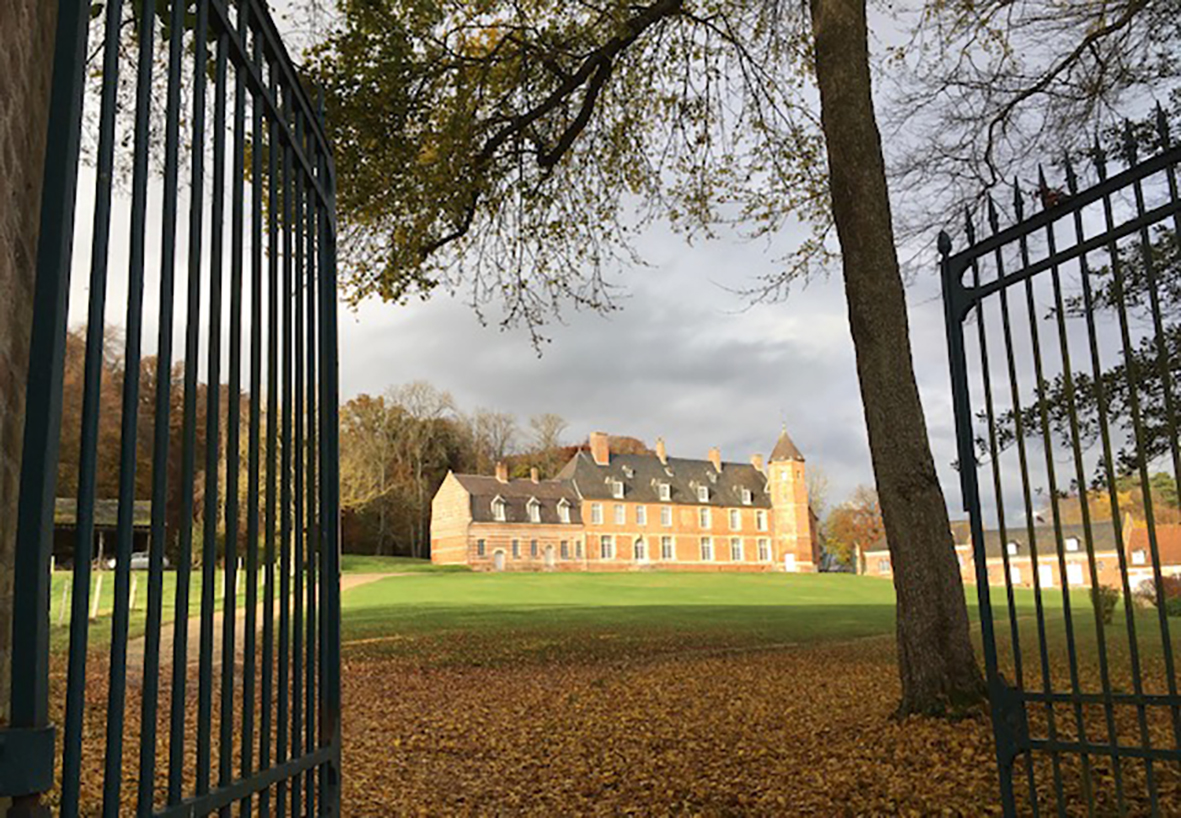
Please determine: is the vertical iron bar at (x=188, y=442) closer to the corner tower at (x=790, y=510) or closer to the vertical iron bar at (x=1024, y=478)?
the vertical iron bar at (x=1024, y=478)

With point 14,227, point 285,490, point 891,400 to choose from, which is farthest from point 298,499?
point 891,400

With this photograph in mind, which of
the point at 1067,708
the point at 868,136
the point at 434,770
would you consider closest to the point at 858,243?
the point at 868,136

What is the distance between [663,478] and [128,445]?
5771 centimetres

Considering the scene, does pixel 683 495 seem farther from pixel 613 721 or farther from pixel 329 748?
pixel 329 748

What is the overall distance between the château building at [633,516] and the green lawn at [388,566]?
3.76 m

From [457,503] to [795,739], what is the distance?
42.1 m

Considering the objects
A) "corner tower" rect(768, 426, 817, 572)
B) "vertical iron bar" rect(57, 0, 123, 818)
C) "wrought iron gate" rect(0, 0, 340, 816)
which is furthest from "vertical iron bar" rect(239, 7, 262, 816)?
"corner tower" rect(768, 426, 817, 572)

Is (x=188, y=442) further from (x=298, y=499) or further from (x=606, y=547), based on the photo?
(x=606, y=547)

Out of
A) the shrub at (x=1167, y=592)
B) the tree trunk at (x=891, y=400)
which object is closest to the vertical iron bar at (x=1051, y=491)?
the tree trunk at (x=891, y=400)

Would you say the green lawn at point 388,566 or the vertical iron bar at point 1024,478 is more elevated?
the vertical iron bar at point 1024,478

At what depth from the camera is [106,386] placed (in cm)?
1457

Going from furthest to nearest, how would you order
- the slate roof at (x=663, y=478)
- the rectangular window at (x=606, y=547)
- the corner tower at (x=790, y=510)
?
the corner tower at (x=790, y=510)
the slate roof at (x=663, y=478)
the rectangular window at (x=606, y=547)

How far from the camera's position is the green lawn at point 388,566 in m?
40.6

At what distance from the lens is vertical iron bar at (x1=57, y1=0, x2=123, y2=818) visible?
1.73 metres
